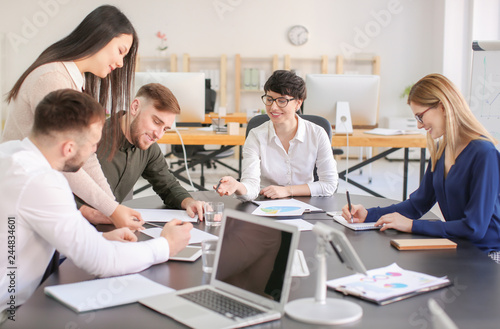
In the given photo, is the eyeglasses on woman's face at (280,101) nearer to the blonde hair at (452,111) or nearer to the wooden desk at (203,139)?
the blonde hair at (452,111)

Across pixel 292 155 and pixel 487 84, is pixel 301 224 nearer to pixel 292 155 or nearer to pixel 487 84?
pixel 292 155

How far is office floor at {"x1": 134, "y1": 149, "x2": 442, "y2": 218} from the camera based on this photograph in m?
5.30

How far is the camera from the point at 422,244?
4.75ft

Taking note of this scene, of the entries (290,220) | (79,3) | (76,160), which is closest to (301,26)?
(79,3)

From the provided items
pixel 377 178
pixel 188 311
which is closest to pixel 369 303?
pixel 188 311

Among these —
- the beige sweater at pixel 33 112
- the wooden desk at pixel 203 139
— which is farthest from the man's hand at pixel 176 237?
the wooden desk at pixel 203 139

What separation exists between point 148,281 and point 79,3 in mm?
6795

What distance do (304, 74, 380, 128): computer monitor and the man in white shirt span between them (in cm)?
250

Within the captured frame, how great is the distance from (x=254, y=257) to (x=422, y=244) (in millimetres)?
638

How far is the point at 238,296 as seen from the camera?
3.40 ft

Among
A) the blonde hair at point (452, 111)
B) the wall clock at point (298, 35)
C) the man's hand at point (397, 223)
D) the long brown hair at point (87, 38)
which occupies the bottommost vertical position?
the man's hand at point (397, 223)

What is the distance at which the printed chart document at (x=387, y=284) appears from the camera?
1065 millimetres

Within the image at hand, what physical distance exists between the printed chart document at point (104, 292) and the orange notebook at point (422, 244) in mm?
678

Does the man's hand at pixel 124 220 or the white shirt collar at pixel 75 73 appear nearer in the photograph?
the man's hand at pixel 124 220
